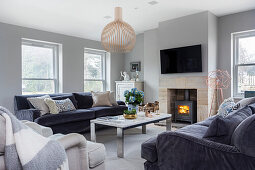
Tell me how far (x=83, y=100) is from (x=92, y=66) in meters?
2.33

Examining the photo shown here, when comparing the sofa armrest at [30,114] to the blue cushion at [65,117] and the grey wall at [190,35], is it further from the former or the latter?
the grey wall at [190,35]

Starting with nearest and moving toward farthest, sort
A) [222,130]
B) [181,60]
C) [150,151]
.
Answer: [222,130]
[150,151]
[181,60]

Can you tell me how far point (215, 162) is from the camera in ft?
5.13

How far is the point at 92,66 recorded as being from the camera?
7.02m

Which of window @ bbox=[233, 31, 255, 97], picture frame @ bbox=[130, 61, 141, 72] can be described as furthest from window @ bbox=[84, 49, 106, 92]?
window @ bbox=[233, 31, 255, 97]

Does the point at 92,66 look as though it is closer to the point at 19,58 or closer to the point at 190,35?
the point at 19,58

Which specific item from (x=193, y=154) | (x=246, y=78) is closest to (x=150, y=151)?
(x=193, y=154)

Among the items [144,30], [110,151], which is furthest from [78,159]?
[144,30]

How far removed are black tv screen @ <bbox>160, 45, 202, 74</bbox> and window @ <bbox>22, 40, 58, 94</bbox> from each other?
323 centimetres

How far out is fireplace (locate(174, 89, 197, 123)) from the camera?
491cm

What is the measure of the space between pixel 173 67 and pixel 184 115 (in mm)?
1242

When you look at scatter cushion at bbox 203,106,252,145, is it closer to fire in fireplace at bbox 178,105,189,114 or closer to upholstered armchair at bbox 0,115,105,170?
upholstered armchair at bbox 0,115,105,170

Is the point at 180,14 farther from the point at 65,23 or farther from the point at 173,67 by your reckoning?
the point at 65,23

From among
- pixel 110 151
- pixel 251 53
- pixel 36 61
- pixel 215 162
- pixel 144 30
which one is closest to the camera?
pixel 215 162
